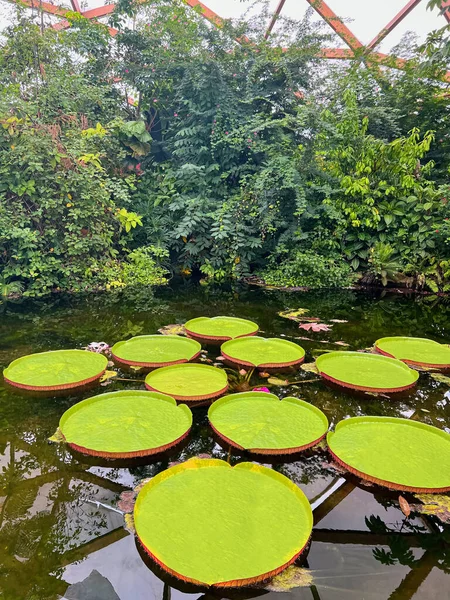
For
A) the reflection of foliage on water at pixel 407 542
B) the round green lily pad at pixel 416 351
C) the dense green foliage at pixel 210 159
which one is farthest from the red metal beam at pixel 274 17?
the reflection of foliage on water at pixel 407 542

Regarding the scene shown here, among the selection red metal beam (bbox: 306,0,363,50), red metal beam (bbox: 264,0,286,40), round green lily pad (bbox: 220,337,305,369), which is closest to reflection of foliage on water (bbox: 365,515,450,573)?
round green lily pad (bbox: 220,337,305,369)

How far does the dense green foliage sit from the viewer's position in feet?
17.4

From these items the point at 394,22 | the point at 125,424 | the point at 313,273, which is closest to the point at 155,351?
the point at 125,424

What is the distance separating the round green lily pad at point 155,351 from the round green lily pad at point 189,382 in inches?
5.6

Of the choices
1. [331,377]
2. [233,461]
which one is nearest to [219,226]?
[331,377]

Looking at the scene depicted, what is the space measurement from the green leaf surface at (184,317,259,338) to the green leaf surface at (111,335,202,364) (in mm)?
269

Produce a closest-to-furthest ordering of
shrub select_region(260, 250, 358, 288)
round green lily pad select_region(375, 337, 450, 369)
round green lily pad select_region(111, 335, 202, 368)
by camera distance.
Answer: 1. round green lily pad select_region(111, 335, 202, 368)
2. round green lily pad select_region(375, 337, 450, 369)
3. shrub select_region(260, 250, 358, 288)

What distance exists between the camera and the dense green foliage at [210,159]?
5309 millimetres

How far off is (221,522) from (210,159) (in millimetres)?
6868

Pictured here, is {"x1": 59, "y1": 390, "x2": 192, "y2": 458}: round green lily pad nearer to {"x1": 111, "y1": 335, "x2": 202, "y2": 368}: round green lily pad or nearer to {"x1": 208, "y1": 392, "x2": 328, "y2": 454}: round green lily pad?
{"x1": 208, "y1": 392, "x2": 328, "y2": 454}: round green lily pad

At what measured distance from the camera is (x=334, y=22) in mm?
7633

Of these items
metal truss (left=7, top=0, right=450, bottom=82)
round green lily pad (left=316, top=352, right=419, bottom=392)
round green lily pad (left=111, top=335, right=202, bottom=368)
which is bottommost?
round green lily pad (left=111, top=335, right=202, bottom=368)

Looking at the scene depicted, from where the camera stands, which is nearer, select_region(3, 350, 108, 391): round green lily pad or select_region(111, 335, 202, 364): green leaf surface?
select_region(3, 350, 108, 391): round green lily pad

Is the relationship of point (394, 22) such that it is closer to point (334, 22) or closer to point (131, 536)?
point (334, 22)
